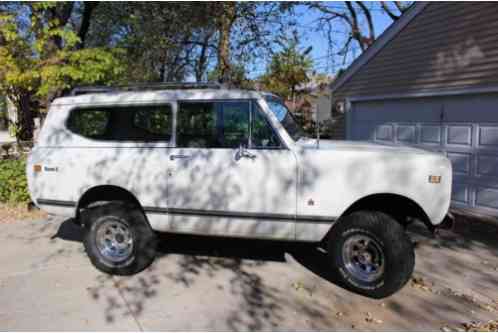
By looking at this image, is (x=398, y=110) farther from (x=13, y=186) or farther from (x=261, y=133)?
(x=13, y=186)

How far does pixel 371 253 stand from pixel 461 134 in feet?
16.1

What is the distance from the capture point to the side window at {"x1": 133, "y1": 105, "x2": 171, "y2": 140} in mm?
4199

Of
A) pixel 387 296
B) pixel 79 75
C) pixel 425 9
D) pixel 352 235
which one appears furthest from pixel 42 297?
pixel 425 9

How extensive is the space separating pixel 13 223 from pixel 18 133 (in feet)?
19.8

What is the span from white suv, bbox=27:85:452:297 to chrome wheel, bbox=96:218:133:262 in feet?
0.04

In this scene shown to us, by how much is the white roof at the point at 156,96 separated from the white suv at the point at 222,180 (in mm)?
13

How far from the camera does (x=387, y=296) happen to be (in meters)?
3.72

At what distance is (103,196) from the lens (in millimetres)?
4445

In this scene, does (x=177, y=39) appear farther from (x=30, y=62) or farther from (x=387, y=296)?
(x=387, y=296)

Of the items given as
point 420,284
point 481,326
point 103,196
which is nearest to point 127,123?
point 103,196

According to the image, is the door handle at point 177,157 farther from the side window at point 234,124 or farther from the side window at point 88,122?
the side window at point 88,122

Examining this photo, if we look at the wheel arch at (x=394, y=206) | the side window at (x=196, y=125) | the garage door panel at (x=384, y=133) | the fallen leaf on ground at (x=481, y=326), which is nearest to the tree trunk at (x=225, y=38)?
the garage door panel at (x=384, y=133)

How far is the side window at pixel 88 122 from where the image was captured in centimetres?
434

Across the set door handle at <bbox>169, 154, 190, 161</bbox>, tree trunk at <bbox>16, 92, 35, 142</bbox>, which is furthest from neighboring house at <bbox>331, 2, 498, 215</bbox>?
tree trunk at <bbox>16, 92, 35, 142</bbox>
